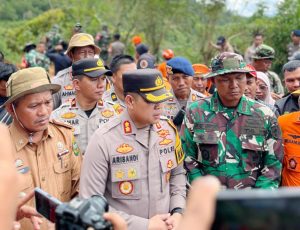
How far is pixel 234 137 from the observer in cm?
337

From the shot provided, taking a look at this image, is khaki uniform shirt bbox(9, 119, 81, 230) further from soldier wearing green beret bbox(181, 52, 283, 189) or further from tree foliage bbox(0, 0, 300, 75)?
tree foliage bbox(0, 0, 300, 75)

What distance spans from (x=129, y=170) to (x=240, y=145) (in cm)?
83

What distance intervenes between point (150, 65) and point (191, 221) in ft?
17.9

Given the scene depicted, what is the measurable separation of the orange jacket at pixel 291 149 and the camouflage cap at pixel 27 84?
169 centimetres

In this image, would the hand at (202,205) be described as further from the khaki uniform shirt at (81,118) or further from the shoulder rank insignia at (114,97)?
the shoulder rank insignia at (114,97)

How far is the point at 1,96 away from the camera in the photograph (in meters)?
4.39

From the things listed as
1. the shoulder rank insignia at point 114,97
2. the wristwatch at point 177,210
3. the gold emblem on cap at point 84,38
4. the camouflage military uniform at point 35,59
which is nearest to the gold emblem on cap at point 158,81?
the wristwatch at point 177,210

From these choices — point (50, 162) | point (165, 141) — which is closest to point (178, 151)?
point (165, 141)

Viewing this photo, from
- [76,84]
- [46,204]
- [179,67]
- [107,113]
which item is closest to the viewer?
[46,204]

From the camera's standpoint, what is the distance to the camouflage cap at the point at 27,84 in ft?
9.66

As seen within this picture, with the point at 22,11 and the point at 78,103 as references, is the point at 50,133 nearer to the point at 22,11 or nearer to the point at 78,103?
the point at 78,103

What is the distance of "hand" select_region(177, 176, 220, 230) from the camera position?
100cm

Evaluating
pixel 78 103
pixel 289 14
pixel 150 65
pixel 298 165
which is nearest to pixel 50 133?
pixel 78 103

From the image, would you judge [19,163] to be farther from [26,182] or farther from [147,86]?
[147,86]
